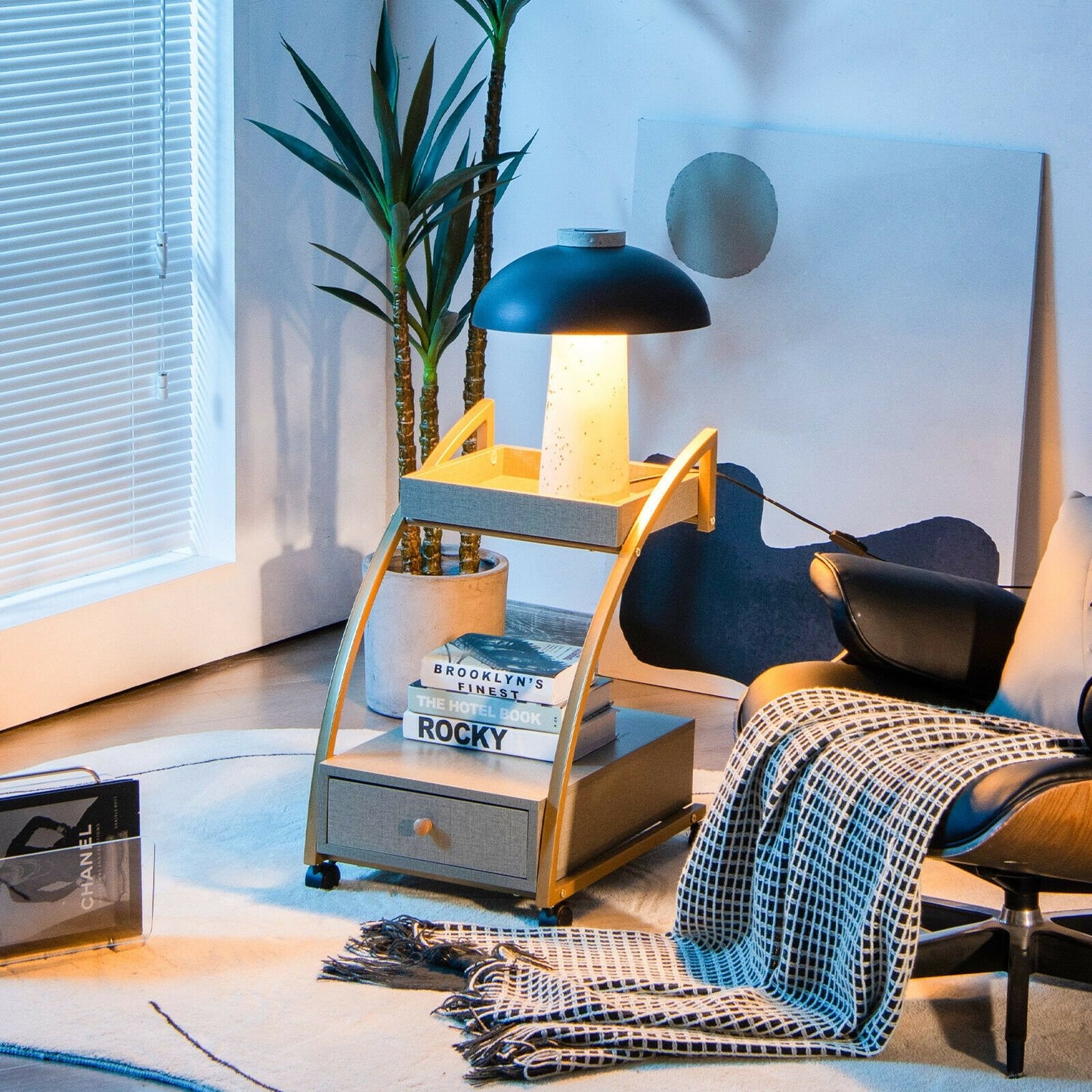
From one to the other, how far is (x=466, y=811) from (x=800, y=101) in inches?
74.9

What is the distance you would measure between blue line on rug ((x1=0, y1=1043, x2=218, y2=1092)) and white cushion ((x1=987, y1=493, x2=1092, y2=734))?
4.42 ft

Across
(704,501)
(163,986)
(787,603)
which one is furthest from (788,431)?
(163,986)

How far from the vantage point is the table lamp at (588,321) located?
101 inches

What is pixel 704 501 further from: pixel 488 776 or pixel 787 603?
pixel 787 603

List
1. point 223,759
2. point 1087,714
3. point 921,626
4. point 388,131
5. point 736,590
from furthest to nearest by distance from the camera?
point 736,590, point 388,131, point 223,759, point 921,626, point 1087,714

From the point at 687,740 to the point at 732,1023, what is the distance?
0.80 m

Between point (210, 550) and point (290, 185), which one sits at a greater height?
point (290, 185)

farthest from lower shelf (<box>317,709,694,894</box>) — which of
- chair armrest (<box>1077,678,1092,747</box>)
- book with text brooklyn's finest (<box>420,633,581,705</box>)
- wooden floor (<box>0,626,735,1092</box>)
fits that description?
chair armrest (<box>1077,678,1092,747</box>)

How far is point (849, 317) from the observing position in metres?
3.63

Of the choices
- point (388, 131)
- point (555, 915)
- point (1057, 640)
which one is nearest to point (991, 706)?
point (1057, 640)

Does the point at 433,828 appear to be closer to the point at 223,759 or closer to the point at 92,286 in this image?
the point at 223,759

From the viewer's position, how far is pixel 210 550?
4.12 metres

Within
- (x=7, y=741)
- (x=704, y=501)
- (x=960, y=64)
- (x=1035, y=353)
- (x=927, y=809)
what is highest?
(x=960, y=64)

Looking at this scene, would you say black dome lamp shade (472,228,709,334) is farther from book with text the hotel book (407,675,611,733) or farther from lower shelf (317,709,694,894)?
lower shelf (317,709,694,894)
